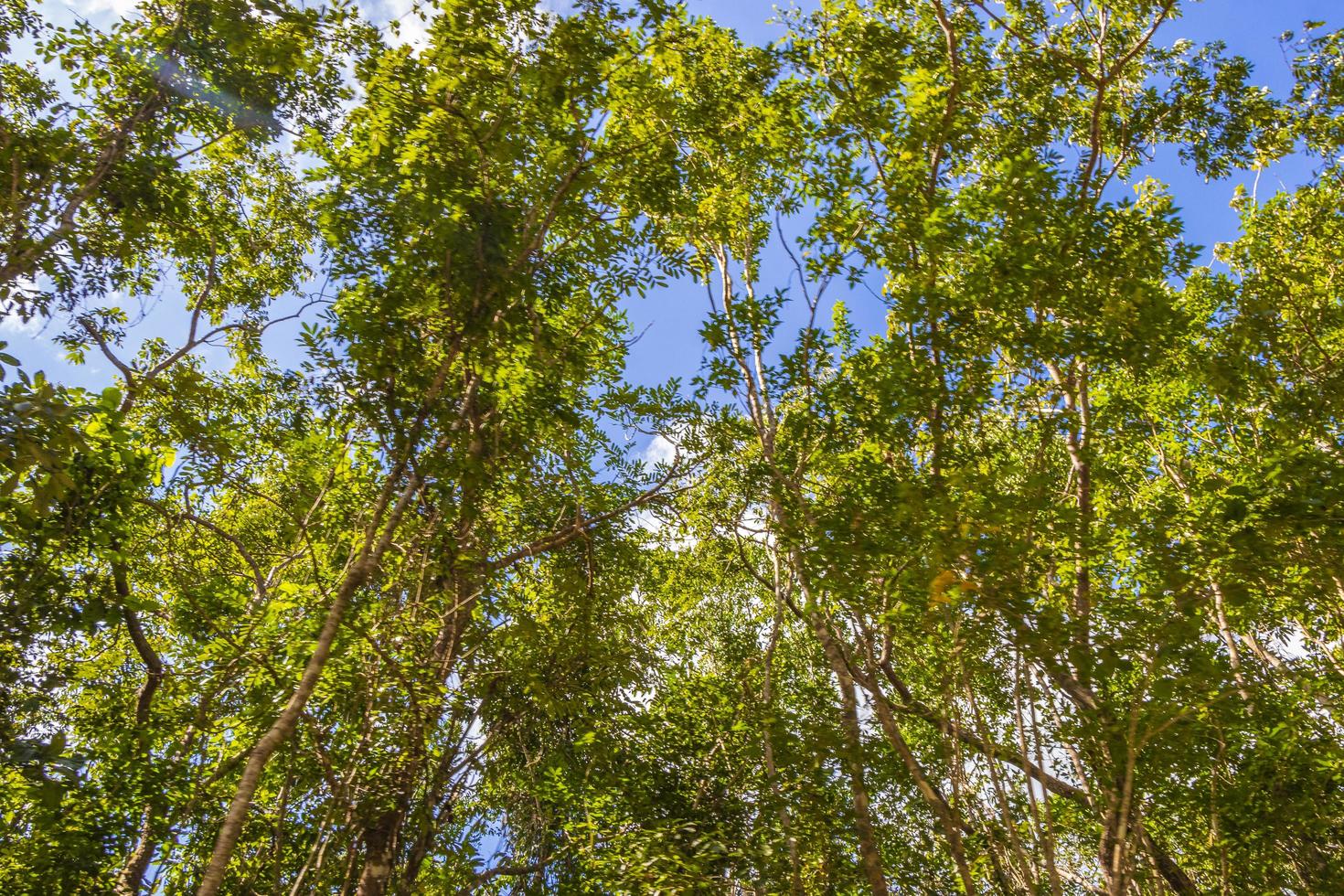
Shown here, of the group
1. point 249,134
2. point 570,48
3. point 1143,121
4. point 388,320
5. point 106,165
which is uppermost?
point 1143,121

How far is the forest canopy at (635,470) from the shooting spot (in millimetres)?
5336

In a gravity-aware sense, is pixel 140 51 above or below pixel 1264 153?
below

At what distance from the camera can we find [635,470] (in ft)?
32.1

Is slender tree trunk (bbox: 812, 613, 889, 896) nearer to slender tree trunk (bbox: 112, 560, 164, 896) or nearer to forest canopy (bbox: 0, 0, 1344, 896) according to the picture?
forest canopy (bbox: 0, 0, 1344, 896)

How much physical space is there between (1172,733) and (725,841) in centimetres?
450

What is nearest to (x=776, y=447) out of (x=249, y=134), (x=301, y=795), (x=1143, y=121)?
(x=1143, y=121)

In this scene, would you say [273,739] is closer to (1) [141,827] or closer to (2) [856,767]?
(1) [141,827]

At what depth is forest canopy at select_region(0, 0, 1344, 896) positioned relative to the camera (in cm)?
534

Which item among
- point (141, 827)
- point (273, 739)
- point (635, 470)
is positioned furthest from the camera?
point (635, 470)

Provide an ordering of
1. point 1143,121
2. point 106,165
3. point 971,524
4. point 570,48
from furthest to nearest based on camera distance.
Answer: point 1143,121 → point 106,165 → point 570,48 → point 971,524

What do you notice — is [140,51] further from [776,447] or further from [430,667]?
[776,447]

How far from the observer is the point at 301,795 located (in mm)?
7367

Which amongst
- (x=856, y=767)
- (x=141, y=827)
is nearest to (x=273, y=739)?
(x=141, y=827)

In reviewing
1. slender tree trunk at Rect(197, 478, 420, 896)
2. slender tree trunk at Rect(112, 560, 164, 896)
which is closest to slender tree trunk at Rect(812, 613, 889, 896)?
slender tree trunk at Rect(197, 478, 420, 896)
